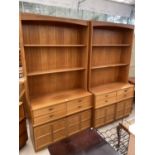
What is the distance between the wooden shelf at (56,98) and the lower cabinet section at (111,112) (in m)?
0.47

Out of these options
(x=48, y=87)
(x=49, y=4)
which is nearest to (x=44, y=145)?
(x=48, y=87)

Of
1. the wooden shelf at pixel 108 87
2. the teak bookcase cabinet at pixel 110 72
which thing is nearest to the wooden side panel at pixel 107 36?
the teak bookcase cabinet at pixel 110 72

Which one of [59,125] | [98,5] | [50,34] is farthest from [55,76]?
[98,5]

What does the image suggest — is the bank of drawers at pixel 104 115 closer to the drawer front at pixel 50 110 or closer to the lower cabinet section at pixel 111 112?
the lower cabinet section at pixel 111 112

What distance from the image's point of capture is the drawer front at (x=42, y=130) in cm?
202

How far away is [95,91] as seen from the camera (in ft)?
8.50

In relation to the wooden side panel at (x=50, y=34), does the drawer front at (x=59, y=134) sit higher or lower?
lower

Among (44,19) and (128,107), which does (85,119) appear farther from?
(44,19)

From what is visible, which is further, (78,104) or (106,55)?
(106,55)

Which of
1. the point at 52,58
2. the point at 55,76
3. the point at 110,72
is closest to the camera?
the point at 52,58

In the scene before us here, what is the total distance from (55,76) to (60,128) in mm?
909

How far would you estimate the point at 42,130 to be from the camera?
206cm

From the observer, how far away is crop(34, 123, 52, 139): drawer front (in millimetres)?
2018

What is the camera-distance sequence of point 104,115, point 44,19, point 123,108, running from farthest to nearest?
1. point 123,108
2. point 104,115
3. point 44,19
